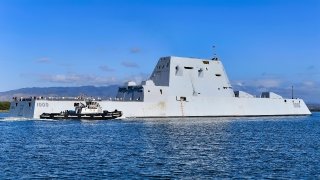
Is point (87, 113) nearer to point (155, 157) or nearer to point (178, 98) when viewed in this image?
point (178, 98)

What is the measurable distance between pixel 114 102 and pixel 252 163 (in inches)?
1823

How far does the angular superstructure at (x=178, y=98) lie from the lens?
67.9 meters

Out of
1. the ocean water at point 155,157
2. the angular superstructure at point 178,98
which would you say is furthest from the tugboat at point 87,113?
the ocean water at point 155,157

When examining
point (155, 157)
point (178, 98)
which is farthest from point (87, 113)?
point (155, 157)

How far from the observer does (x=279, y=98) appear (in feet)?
Answer: 299

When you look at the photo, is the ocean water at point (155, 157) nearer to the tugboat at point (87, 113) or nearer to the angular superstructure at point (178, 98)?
the tugboat at point (87, 113)

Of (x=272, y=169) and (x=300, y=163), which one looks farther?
(x=300, y=163)

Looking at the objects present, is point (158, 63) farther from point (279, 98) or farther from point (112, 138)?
point (112, 138)

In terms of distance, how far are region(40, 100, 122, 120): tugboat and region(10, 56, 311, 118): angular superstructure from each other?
1.24 metres

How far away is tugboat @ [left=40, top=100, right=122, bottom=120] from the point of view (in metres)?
65.1

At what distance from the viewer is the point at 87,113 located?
66.3 meters

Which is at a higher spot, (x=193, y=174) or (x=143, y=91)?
(x=143, y=91)

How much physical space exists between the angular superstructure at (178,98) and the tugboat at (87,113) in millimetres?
1238

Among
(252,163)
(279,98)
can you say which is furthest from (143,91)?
(252,163)
